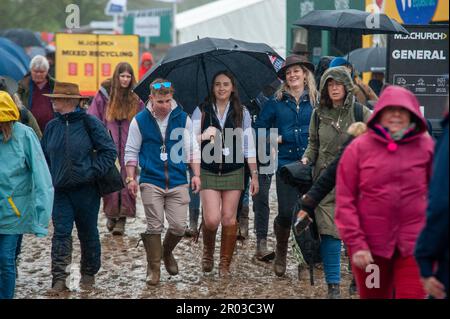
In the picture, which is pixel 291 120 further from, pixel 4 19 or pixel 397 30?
pixel 4 19

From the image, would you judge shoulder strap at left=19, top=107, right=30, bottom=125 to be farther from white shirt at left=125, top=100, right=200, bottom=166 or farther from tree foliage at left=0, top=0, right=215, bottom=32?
tree foliage at left=0, top=0, right=215, bottom=32

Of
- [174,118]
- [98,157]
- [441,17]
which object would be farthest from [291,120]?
[441,17]

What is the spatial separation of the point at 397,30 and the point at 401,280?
5.16m

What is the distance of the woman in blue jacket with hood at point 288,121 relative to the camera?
9.11 m

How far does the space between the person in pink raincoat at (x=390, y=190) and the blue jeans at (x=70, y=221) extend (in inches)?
133

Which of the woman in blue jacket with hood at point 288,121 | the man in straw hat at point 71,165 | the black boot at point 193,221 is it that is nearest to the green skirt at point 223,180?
the woman in blue jacket with hood at point 288,121

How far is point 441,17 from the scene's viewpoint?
15.4m

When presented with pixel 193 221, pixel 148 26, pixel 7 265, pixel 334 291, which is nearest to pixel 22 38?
pixel 148 26

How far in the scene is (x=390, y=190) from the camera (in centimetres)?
567

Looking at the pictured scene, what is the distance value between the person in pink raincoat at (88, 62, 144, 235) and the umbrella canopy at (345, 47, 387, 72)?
5.19 m

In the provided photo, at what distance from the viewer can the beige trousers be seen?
880cm

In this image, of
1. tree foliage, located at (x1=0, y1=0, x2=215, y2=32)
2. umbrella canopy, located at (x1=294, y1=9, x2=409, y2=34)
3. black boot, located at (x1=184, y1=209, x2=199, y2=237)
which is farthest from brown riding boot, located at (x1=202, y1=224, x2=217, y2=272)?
tree foliage, located at (x1=0, y1=0, x2=215, y2=32)

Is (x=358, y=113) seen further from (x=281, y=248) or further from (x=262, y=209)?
(x=262, y=209)

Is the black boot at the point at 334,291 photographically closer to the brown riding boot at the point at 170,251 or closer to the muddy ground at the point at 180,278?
the muddy ground at the point at 180,278
